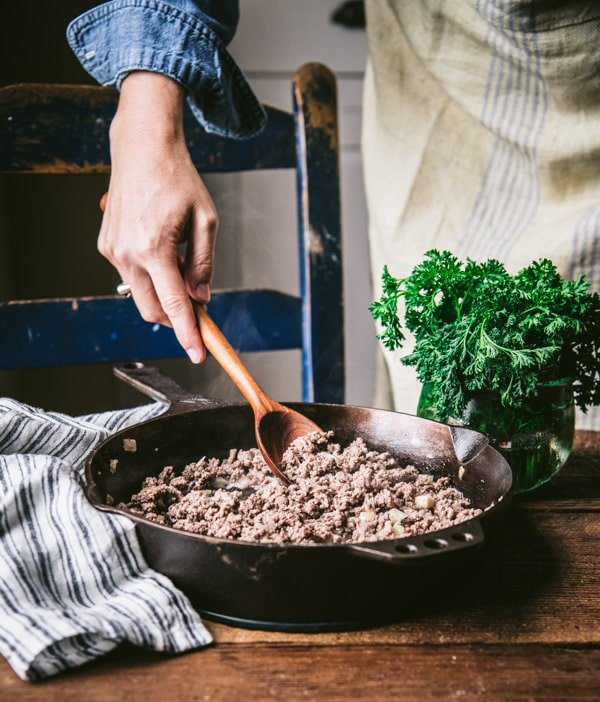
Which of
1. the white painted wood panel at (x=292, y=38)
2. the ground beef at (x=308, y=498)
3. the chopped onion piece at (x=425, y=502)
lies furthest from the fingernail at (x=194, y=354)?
the white painted wood panel at (x=292, y=38)

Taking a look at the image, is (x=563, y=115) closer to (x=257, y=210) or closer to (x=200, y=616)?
(x=257, y=210)

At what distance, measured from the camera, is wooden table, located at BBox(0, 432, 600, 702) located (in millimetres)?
520

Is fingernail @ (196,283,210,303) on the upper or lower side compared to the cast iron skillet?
upper

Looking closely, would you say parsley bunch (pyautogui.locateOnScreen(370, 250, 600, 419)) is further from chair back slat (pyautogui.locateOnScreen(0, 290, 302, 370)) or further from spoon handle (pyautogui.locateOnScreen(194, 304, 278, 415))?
chair back slat (pyautogui.locateOnScreen(0, 290, 302, 370))

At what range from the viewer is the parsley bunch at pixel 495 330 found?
771 millimetres

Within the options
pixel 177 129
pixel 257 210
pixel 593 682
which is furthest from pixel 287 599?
pixel 257 210

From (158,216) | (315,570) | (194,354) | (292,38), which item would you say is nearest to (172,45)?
(158,216)

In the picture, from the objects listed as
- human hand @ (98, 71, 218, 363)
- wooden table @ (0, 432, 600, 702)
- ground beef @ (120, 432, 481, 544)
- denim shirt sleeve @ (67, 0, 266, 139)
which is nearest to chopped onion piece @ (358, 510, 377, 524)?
ground beef @ (120, 432, 481, 544)

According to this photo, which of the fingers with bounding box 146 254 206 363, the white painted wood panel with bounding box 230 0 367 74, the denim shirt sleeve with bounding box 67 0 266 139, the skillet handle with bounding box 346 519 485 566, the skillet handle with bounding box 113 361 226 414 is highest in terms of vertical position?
the white painted wood panel with bounding box 230 0 367 74

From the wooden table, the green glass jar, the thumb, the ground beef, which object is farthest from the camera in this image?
the thumb

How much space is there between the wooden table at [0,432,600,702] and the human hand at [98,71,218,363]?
0.42 m

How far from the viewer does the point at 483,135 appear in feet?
5.11

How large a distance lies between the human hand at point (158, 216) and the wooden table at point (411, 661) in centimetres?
42

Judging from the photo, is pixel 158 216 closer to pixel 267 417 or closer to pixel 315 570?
pixel 267 417
